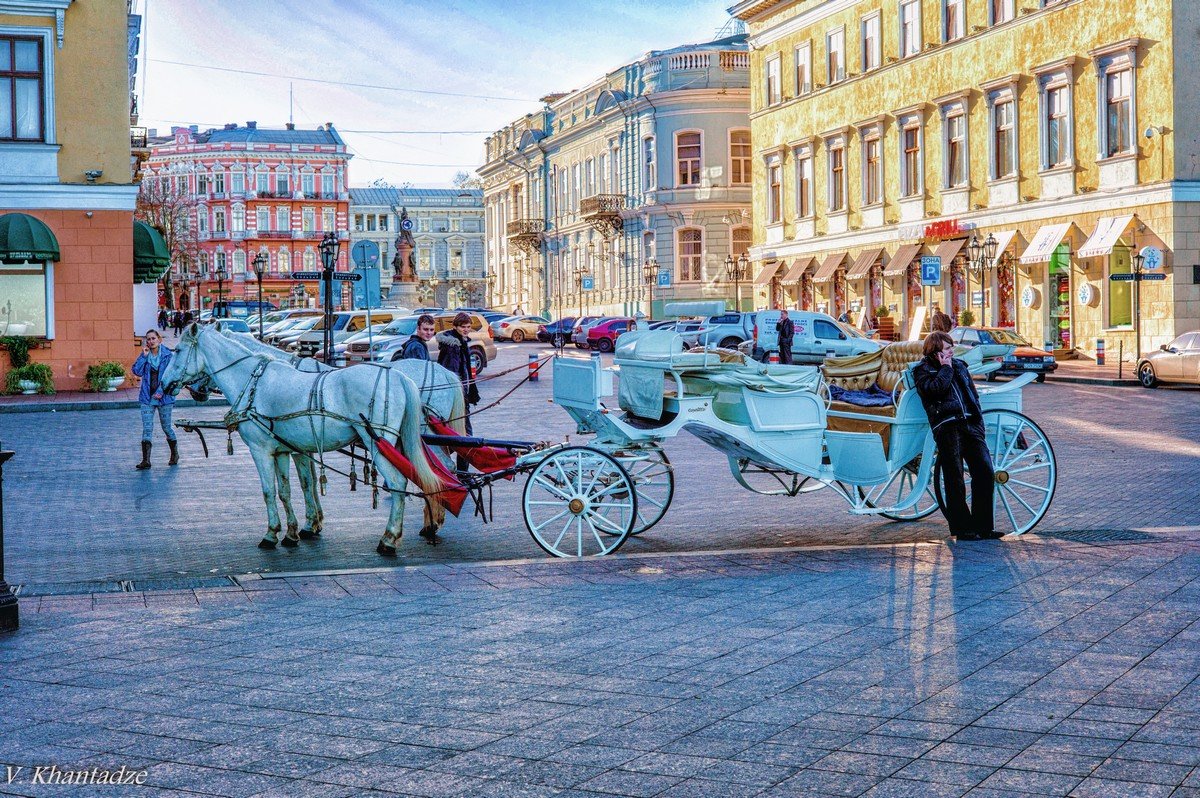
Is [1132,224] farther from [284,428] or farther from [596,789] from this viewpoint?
[596,789]

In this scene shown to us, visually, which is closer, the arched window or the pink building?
the arched window

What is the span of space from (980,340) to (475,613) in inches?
1139

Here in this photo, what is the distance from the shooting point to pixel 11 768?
5.32m

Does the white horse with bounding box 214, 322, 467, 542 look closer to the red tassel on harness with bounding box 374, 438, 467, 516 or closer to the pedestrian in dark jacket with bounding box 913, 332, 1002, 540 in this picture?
the red tassel on harness with bounding box 374, 438, 467, 516

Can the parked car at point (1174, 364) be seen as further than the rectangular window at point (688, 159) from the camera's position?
No

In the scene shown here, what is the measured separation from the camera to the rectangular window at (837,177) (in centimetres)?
5344

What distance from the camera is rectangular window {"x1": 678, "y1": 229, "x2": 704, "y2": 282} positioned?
69750mm

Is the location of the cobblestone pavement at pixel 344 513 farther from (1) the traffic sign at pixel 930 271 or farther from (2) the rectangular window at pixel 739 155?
(2) the rectangular window at pixel 739 155

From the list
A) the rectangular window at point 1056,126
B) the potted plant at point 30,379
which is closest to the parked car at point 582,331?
the rectangular window at point 1056,126

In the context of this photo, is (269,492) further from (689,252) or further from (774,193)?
(689,252)

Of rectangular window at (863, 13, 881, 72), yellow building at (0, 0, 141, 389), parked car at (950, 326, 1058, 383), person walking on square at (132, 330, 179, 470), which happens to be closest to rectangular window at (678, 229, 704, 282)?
rectangular window at (863, 13, 881, 72)

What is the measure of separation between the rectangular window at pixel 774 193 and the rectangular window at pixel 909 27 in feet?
33.5

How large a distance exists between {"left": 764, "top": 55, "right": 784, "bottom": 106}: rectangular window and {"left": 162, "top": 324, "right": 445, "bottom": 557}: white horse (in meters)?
48.9

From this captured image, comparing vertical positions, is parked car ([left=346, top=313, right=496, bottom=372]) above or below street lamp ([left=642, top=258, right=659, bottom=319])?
below
